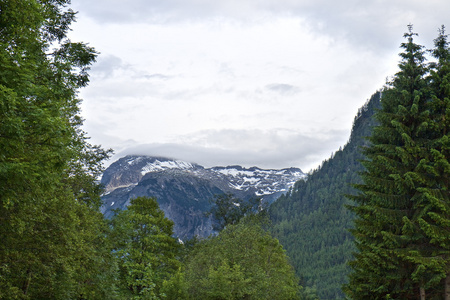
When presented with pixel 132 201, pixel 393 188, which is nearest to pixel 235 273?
pixel 132 201

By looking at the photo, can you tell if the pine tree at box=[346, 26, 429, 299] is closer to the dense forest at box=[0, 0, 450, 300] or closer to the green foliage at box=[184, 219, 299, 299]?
the dense forest at box=[0, 0, 450, 300]

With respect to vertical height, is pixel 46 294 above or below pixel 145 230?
below

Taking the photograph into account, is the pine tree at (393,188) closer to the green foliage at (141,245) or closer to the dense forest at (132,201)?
the dense forest at (132,201)

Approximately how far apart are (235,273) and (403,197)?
59.8ft

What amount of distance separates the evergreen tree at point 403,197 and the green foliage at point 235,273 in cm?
1355

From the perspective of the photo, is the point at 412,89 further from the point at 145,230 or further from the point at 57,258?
the point at 145,230

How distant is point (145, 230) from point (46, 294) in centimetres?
1620

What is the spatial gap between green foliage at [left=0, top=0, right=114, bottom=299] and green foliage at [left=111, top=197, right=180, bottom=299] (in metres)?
10.3

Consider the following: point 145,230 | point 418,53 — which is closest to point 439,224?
point 418,53

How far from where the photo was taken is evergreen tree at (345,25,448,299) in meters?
21.9

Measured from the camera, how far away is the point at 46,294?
21297 millimetres

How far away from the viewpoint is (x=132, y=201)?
40750 mm

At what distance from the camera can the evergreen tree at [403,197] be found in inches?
862

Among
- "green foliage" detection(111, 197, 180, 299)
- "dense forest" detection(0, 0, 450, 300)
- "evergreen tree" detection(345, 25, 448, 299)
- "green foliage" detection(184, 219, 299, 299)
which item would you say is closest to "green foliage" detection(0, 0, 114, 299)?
"dense forest" detection(0, 0, 450, 300)
